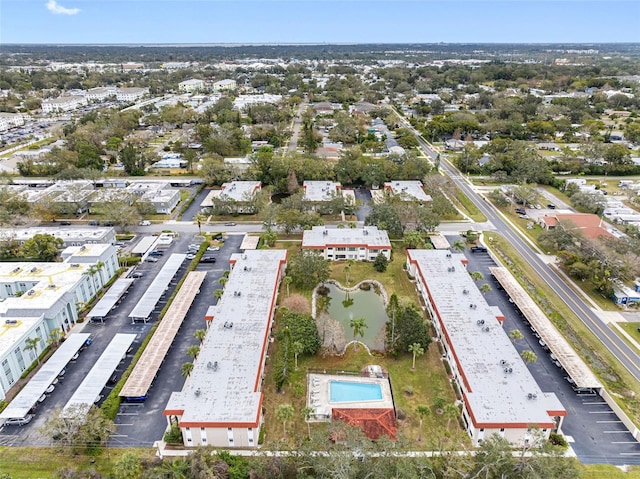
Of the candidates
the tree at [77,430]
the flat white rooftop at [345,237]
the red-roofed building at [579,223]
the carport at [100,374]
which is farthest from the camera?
the red-roofed building at [579,223]

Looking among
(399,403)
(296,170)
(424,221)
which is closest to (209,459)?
(399,403)

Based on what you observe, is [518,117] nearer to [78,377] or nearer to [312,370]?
[312,370]

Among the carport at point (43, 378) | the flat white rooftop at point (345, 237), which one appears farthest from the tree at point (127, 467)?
the flat white rooftop at point (345, 237)

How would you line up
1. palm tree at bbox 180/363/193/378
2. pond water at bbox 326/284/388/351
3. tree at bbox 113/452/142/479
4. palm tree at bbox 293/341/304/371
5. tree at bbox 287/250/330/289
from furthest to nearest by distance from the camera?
tree at bbox 287/250/330/289
pond water at bbox 326/284/388/351
palm tree at bbox 293/341/304/371
palm tree at bbox 180/363/193/378
tree at bbox 113/452/142/479

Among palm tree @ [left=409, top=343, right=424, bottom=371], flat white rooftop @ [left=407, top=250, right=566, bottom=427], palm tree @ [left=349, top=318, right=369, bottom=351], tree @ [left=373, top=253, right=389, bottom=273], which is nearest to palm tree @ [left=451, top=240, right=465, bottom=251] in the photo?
flat white rooftop @ [left=407, top=250, right=566, bottom=427]

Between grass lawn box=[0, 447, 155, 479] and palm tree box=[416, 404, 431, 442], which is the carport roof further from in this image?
grass lawn box=[0, 447, 155, 479]

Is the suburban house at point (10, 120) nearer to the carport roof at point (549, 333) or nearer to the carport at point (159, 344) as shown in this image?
the carport at point (159, 344)

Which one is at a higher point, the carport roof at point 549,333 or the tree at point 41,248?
the tree at point 41,248
